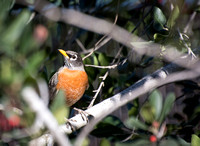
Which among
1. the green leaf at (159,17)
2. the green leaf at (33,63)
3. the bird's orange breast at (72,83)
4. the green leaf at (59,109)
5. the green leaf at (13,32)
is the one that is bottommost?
the bird's orange breast at (72,83)

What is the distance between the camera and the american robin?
7.20 ft

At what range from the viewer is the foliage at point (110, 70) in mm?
625

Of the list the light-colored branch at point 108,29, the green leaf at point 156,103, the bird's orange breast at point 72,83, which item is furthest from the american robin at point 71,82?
the green leaf at point 156,103

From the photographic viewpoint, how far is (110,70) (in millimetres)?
2195

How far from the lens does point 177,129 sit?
1935 millimetres

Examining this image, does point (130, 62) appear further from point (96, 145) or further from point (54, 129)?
point (54, 129)

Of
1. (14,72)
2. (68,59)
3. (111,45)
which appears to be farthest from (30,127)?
(111,45)

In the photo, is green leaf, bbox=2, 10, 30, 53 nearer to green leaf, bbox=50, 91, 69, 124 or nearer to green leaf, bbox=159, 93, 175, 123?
green leaf, bbox=50, 91, 69, 124

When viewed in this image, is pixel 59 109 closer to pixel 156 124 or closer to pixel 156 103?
pixel 156 124

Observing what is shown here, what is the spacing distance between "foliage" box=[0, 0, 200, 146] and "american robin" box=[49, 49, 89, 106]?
10cm

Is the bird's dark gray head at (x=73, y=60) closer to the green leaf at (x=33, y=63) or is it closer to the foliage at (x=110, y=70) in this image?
the foliage at (x=110, y=70)

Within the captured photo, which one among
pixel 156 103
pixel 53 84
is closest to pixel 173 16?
pixel 156 103

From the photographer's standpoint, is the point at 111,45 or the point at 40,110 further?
the point at 111,45

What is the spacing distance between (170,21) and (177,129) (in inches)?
32.2
